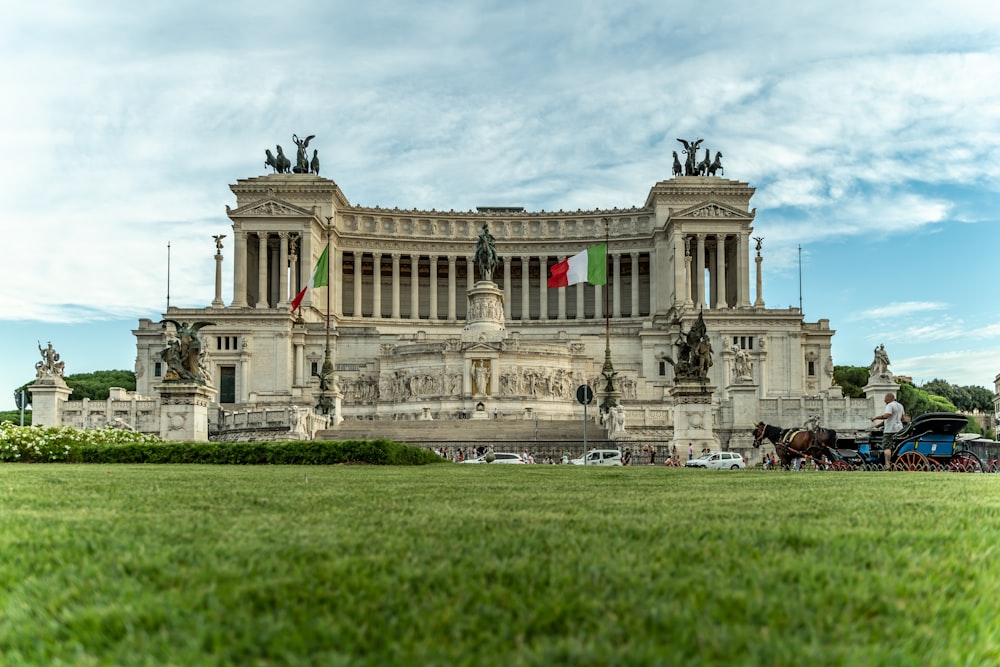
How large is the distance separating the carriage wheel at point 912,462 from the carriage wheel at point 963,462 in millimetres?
650

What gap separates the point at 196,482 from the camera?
1545cm

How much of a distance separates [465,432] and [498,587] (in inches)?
1917

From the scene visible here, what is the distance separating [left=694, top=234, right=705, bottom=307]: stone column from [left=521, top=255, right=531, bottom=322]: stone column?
19070 millimetres

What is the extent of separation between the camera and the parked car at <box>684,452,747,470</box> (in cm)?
3744

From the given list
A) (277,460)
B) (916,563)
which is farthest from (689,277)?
(916,563)

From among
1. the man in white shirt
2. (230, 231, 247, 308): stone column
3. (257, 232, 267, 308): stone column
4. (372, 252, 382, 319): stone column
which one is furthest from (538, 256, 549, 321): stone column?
the man in white shirt

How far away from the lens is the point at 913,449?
2481 centimetres

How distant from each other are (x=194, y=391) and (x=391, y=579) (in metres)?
35.1

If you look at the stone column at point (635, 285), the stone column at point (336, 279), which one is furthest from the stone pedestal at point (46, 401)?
the stone column at point (635, 285)

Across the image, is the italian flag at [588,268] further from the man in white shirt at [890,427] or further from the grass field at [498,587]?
the grass field at [498,587]

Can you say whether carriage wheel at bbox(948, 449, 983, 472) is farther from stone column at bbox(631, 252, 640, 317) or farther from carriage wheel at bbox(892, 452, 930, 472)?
stone column at bbox(631, 252, 640, 317)

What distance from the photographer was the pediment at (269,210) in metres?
98.5

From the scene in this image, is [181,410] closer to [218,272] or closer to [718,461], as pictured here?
[718,461]

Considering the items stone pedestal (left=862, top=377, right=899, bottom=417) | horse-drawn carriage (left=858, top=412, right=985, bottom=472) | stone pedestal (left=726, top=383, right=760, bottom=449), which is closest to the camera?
horse-drawn carriage (left=858, top=412, right=985, bottom=472)
